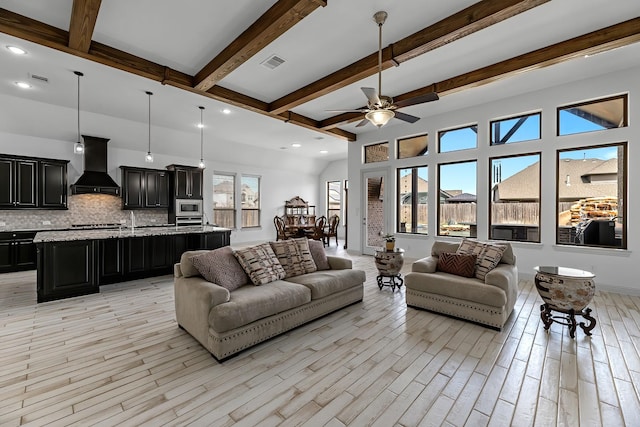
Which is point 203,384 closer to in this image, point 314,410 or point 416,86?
point 314,410

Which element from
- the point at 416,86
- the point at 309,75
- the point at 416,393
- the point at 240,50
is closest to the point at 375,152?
the point at 416,86

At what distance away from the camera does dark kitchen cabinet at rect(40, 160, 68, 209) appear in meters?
6.12

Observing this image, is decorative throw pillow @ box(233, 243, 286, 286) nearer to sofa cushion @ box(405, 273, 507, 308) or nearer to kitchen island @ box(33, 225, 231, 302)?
sofa cushion @ box(405, 273, 507, 308)

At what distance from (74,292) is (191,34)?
4.00m

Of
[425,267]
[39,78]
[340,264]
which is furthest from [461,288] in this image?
[39,78]

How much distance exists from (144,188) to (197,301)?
610cm

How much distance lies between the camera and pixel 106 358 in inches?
99.1

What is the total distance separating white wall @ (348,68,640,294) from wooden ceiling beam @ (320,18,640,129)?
4.44 feet

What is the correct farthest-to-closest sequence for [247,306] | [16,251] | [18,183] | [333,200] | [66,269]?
[333,200] < [18,183] < [16,251] < [66,269] < [247,306]

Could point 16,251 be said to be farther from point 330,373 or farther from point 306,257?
point 330,373

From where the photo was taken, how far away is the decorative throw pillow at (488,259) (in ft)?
11.3

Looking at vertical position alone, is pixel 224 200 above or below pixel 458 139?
below

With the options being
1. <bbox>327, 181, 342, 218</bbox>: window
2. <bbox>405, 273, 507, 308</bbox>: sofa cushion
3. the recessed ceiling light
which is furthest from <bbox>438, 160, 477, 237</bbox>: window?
the recessed ceiling light

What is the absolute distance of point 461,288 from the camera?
10.6 ft
